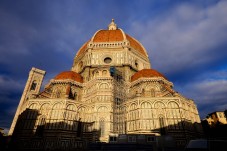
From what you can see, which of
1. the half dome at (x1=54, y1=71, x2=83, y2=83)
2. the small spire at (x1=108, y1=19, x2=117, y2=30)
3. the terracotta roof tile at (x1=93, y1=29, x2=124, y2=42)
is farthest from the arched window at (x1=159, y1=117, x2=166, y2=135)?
the small spire at (x1=108, y1=19, x2=117, y2=30)

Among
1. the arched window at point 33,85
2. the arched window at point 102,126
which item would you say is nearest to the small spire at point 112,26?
the arched window at point 33,85

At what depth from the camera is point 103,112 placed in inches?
888

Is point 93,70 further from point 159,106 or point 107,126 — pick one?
point 159,106

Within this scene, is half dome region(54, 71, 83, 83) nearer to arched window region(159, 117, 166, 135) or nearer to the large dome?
the large dome

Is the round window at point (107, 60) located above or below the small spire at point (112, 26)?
below

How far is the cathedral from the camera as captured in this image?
69.8 feet

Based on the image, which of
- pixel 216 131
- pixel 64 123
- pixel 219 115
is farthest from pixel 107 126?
pixel 219 115

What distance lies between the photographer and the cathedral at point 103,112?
21.3 metres

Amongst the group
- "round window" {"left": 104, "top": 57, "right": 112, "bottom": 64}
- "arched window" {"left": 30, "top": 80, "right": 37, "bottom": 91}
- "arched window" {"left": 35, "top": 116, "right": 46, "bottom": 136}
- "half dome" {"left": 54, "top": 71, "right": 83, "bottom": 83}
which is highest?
"round window" {"left": 104, "top": 57, "right": 112, "bottom": 64}

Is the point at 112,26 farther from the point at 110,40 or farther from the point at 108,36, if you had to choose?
the point at 110,40

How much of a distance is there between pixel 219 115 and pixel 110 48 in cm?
3298

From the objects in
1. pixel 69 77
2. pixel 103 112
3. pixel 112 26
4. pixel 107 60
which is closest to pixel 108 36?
pixel 107 60

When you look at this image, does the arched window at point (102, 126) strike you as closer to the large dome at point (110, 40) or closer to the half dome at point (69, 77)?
the half dome at point (69, 77)

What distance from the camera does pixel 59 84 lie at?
27984mm
